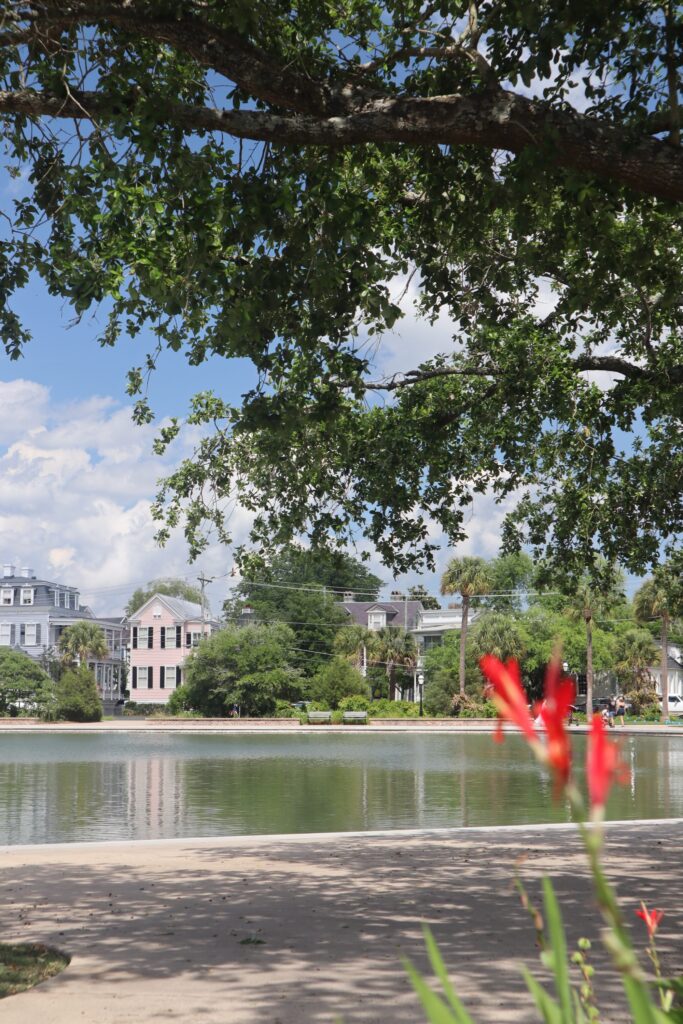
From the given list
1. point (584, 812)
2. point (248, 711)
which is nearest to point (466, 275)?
point (584, 812)

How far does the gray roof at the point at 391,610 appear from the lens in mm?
87062

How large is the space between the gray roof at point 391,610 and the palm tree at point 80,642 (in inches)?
794

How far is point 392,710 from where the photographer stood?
5969 cm

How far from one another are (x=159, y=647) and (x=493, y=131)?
73.7 meters

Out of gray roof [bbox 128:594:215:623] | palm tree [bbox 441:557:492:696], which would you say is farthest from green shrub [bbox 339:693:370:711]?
gray roof [bbox 128:594:215:623]

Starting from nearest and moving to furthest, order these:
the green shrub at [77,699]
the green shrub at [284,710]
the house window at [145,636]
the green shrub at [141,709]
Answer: the green shrub at [77,699]
the green shrub at [284,710]
the green shrub at [141,709]
the house window at [145,636]

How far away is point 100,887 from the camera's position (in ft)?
31.8

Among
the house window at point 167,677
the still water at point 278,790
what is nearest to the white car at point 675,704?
the house window at point 167,677

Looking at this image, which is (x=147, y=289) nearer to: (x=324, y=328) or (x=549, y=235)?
(x=324, y=328)

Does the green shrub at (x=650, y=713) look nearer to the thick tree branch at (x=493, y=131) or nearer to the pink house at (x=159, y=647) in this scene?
the pink house at (x=159, y=647)

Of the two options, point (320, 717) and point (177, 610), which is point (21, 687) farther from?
point (177, 610)


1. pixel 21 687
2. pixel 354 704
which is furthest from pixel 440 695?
pixel 21 687

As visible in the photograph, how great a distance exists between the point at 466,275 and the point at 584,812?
10.2 metres

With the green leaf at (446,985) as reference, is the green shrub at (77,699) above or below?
below
